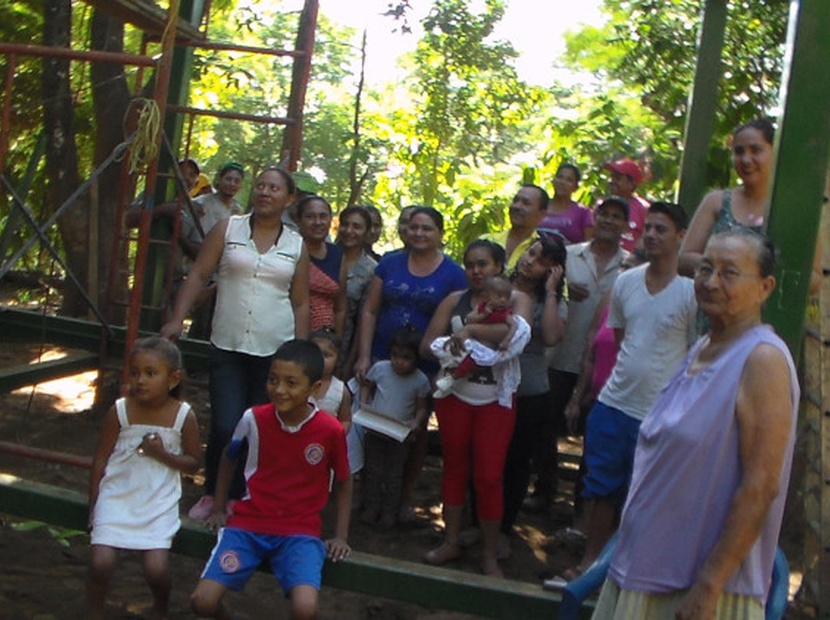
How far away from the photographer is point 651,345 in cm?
464

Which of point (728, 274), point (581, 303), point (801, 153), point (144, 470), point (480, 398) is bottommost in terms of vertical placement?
point (144, 470)

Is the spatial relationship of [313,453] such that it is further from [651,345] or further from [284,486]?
[651,345]

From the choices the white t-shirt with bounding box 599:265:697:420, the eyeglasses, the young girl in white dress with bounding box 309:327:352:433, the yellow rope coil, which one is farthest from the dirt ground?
the eyeglasses

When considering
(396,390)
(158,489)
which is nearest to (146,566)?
(158,489)

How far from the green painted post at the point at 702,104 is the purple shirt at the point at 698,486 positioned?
3.44m

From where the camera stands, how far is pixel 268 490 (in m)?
4.13

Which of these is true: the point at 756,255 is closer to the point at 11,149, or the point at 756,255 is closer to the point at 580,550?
the point at 580,550

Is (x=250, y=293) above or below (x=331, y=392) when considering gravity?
above

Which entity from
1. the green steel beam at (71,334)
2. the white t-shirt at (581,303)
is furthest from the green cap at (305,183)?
the white t-shirt at (581,303)

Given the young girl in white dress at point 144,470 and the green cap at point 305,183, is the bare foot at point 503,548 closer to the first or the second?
the young girl in white dress at point 144,470

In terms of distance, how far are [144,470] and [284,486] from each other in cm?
54

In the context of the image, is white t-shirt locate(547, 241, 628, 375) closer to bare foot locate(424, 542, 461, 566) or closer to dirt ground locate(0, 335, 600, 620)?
dirt ground locate(0, 335, 600, 620)

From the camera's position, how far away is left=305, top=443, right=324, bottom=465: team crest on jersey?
4156 millimetres

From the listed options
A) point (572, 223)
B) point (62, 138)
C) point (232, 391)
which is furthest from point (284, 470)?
point (62, 138)
